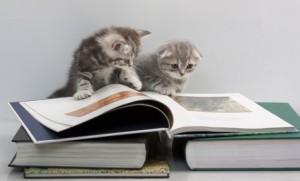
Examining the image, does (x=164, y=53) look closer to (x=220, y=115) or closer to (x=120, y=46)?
(x=120, y=46)

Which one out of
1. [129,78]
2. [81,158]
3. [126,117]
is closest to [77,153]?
[81,158]

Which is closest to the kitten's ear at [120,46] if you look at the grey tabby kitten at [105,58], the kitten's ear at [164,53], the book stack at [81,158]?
the grey tabby kitten at [105,58]

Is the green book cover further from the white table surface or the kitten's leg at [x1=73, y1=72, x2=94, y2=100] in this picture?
the kitten's leg at [x1=73, y1=72, x2=94, y2=100]

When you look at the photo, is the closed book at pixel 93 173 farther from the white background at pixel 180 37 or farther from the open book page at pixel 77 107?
the white background at pixel 180 37

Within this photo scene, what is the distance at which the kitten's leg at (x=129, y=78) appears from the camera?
1.09 m

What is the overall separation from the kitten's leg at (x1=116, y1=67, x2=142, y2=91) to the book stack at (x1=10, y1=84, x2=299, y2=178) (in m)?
0.24

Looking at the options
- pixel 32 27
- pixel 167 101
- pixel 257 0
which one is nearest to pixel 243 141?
pixel 167 101

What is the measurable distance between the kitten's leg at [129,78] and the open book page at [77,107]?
0.13 meters

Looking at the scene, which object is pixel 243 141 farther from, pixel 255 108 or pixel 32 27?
pixel 32 27

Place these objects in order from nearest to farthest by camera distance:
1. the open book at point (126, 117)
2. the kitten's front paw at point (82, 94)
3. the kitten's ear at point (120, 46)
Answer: the open book at point (126, 117) < the kitten's front paw at point (82, 94) < the kitten's ear at point (120, 46)

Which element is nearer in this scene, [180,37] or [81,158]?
[81,158]

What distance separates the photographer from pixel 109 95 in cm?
88

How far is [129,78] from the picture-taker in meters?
1.11

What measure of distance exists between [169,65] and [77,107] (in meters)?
0.39
